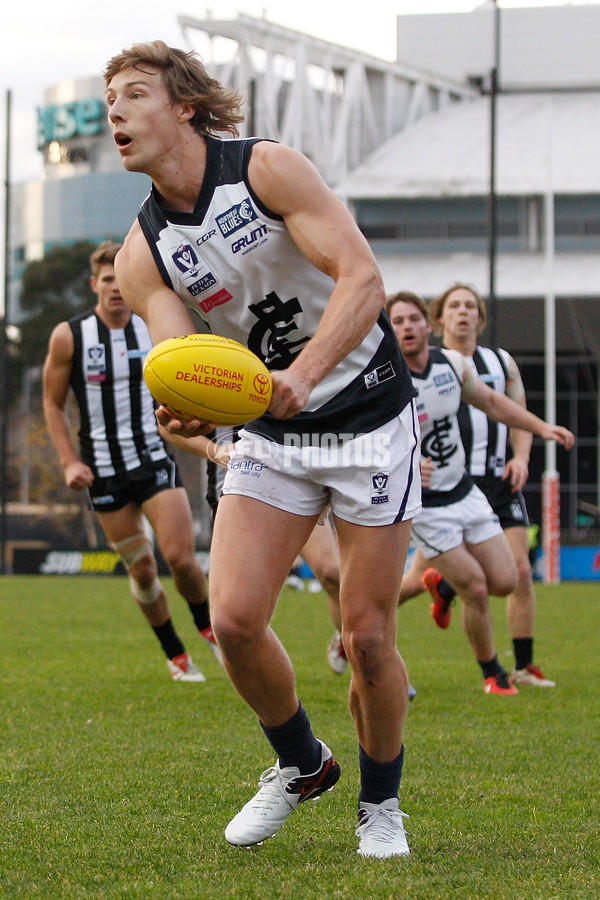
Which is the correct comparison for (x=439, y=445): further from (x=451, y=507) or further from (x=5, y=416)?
(x=5, y=416)

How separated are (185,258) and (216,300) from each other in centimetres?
16

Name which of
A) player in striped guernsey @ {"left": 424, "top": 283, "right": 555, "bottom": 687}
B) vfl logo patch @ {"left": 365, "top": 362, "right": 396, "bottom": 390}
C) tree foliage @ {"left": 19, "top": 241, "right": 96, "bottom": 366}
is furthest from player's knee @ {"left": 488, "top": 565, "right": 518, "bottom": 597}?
tree foliage @ {"left": 19, "top": 241, "right": 96, "bottom": 366}

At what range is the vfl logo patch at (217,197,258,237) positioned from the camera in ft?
11.3

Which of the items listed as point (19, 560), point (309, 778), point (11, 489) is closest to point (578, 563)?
point (19, 560)

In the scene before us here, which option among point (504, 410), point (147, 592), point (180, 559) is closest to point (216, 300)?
point (504, 410)

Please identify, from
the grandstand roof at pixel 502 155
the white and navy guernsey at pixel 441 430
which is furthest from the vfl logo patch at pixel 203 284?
the grandstand roof at pixel 502 155

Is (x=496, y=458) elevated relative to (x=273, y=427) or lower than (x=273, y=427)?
lower

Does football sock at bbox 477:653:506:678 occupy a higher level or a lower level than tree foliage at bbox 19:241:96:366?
lower

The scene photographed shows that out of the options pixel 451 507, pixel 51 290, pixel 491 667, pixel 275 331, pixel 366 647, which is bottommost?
pixel 491 667

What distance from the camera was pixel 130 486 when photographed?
7297 millimetres

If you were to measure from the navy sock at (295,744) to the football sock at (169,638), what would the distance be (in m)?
3.78

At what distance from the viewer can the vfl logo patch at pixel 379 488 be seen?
3570 mm

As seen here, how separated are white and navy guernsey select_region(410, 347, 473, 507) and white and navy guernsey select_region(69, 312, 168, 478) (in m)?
1.66

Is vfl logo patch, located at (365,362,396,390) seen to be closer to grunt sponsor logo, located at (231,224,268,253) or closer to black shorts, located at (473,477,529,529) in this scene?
grunt sponsor logo, located at (231,224,268,253)
